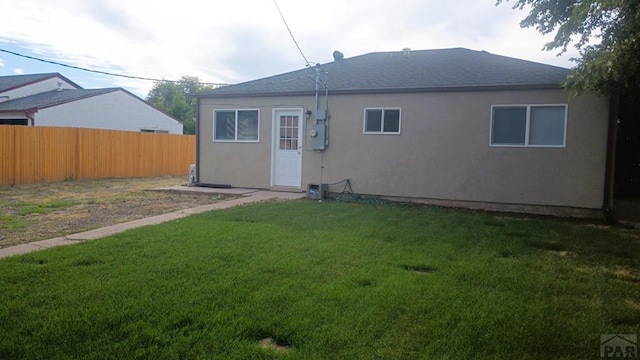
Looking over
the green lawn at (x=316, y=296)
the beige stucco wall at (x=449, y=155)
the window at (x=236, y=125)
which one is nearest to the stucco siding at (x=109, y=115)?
the window at (x=236, y=125)

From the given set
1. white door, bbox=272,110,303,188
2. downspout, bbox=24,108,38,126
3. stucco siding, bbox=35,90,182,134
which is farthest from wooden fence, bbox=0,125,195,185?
white door, bbox=272,110,303,188

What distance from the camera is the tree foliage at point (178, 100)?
1660 inches

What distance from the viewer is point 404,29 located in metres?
13.9

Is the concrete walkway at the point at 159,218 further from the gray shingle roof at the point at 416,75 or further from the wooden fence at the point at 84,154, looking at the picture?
the wooden fence at the point at 84,154

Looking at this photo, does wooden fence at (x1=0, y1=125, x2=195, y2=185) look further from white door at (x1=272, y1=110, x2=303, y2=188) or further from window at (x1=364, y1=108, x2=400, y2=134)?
window at (x1=364, y1=108, x2=400, y2=134)

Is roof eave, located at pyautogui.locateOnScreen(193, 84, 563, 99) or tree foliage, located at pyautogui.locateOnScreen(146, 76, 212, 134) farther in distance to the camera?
tree foliage, located at pyautogui.locateOnScreen(146, 76, 212, 134)

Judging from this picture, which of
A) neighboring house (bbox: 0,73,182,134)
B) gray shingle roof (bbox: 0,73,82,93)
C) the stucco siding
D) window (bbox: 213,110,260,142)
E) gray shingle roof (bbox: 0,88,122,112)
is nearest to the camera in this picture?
window (bbox: 213,110,260,142)

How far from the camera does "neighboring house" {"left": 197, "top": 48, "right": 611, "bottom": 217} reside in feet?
32.1

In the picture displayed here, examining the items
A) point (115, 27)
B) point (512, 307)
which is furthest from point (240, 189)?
point (512, 307)

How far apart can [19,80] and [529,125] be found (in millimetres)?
27170

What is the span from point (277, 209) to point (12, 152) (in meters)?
10.6

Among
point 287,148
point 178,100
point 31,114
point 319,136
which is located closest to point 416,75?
point 319,136

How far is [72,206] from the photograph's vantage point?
9977 mm

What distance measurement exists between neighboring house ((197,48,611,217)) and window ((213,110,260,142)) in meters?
Result: 0.03
